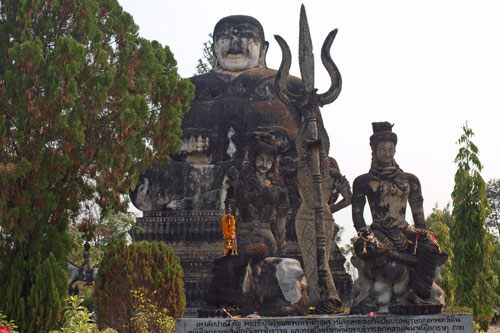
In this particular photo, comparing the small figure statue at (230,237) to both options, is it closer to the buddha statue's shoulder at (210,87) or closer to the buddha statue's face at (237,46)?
the buddha statue's shoulder at (210,87)

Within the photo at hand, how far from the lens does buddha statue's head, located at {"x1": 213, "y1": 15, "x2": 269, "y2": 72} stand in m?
19.3

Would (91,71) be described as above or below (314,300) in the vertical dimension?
above

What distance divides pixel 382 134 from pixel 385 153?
27 centimetres

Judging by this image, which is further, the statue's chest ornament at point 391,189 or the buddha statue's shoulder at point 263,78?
the buddha statue's shoulder at point 263,78

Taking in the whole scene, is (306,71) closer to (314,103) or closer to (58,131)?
(314,103)

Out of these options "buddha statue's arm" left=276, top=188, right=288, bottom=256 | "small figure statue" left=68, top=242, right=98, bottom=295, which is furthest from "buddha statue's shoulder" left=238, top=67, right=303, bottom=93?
"buddha statue's arm" left=276, top=188, right=288, bottom=256

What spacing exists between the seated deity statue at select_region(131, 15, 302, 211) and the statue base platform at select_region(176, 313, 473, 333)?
10.1 metres

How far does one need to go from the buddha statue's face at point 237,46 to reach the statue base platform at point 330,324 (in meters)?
14.1

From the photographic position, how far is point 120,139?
10797mm

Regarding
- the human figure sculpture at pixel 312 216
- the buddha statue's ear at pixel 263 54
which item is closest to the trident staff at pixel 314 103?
the human figure sculpture at pixel 312 216

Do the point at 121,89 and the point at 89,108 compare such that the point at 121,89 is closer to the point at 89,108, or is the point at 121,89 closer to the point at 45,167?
the point at 89,108

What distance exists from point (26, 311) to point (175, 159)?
27.8ft

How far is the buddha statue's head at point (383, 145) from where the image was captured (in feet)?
27.0

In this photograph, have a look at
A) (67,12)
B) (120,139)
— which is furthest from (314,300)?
(67,12)
